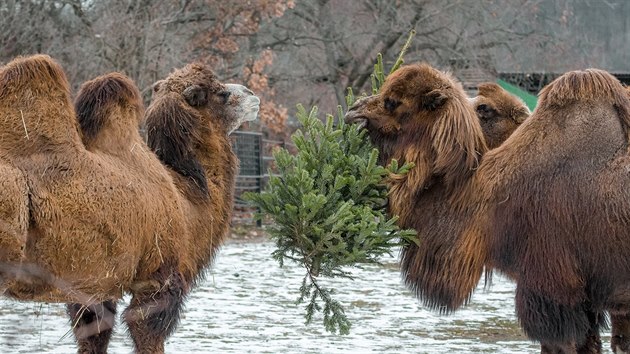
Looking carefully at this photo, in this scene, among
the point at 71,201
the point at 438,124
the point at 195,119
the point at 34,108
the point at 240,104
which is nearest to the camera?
the point at 71,201

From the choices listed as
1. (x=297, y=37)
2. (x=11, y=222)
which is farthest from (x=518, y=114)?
(x=297, y=37)

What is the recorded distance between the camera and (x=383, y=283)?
12.4 metres

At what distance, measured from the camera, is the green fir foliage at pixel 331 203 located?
234 inches

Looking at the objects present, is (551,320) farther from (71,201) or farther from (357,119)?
(71,201)

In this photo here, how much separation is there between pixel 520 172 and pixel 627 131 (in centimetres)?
63

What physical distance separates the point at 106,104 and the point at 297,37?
2076 centimetres

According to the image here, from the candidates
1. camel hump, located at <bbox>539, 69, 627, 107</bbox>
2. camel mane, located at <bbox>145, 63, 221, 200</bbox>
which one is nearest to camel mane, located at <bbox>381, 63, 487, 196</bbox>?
camel hump, located at <bbox>539, 69, 627, 107</bbox>

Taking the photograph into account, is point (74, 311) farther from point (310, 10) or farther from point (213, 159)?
point (310, 10)

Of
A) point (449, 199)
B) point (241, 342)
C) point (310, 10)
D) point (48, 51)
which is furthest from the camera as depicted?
point (310, 10)

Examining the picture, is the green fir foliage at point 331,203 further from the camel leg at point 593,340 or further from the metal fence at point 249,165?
the metal fence at point 249,165

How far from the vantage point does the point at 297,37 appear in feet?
85.9

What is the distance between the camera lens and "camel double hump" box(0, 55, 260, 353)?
488cm

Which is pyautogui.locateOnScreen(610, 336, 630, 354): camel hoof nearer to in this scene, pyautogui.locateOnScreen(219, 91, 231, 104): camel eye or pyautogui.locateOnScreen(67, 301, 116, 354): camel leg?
pyautogui.locateOnScreen(219, 91, 231, 104): camel eye

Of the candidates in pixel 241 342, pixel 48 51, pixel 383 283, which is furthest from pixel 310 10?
pixel 241 342
